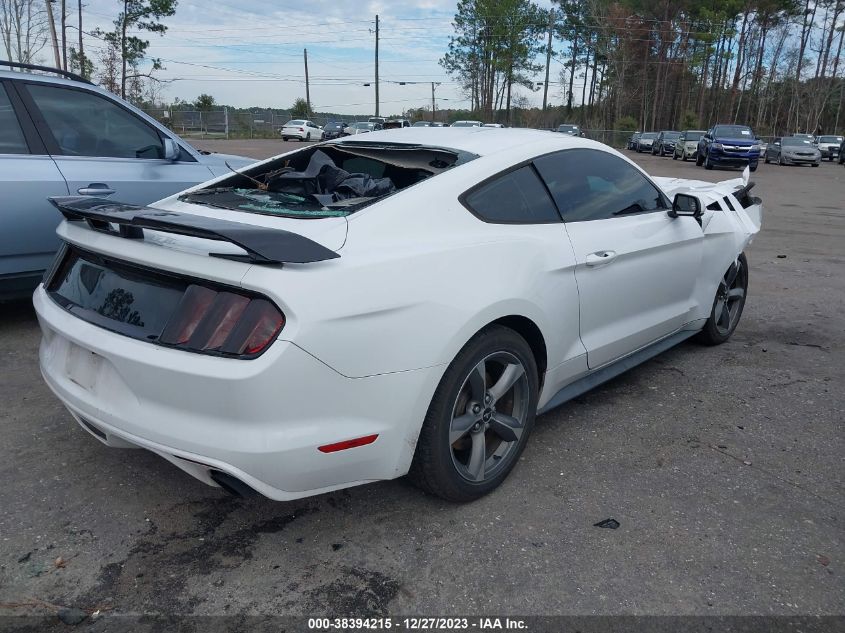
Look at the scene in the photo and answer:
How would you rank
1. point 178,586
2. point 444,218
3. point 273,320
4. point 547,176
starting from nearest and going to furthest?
point 273,320, point 178,586, point 444,218, point 547,176

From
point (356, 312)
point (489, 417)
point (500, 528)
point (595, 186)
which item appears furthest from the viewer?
point (595, 186)

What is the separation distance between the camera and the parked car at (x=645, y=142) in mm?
43931

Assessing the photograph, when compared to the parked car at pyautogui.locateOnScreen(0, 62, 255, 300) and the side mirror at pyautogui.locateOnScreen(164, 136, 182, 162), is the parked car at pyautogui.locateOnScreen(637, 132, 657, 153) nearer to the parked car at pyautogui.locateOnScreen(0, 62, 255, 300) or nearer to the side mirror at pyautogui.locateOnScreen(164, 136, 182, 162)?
the side mirror at pyautogui.locateOnScreen(164, 136, 182, 162)

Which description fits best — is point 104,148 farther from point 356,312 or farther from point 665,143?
point 665,143

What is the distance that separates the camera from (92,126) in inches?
200

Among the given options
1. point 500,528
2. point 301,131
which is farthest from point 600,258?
point 301,131

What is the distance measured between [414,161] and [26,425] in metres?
2.37

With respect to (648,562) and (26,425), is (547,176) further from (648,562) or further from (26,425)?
(26,425)

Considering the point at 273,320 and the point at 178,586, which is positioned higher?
the point at 273,320

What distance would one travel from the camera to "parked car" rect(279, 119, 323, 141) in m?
46.2

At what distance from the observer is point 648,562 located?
2.50 metres

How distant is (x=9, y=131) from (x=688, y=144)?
3355cm

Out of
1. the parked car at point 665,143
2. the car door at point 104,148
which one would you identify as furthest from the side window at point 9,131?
the parked car at point 665,143

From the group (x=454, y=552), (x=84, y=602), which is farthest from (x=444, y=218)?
(x=84, y=602)
